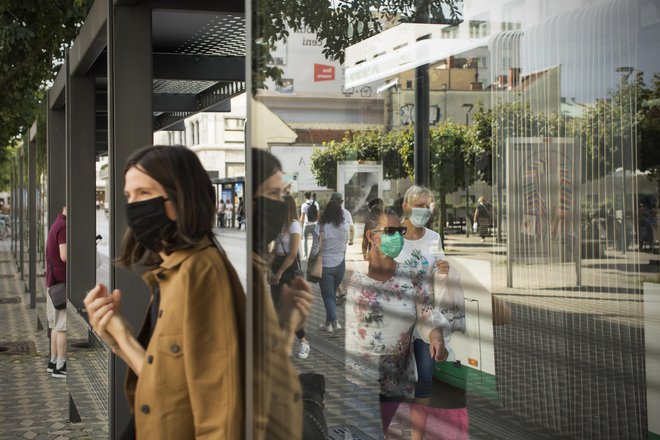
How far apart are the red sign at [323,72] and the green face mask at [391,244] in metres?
2.46

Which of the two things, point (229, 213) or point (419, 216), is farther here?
point (419, 216)

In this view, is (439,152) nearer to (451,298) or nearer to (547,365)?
(451,298)

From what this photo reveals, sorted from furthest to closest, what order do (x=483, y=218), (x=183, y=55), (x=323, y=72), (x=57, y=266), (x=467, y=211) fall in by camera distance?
(x=57, y=266) → (x=183, y=55) → (x=467, y=211) → (x=483, y=218) → (x=323, y=72)

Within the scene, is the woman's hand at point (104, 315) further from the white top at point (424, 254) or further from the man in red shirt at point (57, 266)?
the man in red shirt at point (57, 266)

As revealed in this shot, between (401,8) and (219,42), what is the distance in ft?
6.46

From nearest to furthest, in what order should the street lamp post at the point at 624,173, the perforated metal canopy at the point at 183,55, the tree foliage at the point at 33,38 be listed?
1. the street lamp post at the point at 624,173
2. the perforated metal canopy at the point at 183,55
3. the tree foliage at the point at 33,38

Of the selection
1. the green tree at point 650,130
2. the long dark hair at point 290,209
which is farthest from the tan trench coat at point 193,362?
the green tree at point 650,130

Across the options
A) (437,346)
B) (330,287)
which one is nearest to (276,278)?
(330,287)

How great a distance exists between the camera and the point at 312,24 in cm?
277

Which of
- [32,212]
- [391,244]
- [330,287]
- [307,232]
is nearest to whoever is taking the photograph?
[307,232]

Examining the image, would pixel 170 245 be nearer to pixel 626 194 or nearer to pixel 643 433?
pixel 626 194

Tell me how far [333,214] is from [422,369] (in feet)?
6.12

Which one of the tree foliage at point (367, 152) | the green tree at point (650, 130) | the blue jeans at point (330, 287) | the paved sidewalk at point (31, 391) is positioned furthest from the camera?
the paved sidewalk at point (31, 391)

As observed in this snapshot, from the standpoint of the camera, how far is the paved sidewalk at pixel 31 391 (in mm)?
7340
